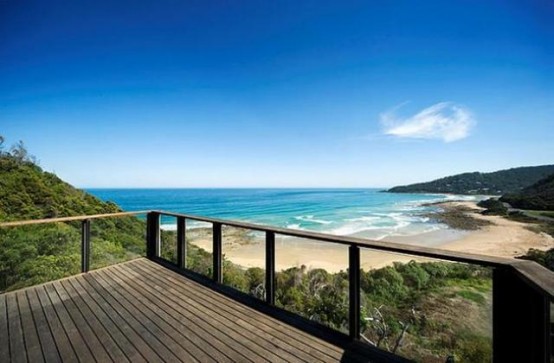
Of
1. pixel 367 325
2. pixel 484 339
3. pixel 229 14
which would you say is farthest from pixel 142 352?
pixel 229 14

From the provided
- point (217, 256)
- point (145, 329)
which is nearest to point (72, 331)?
point (145, 329)

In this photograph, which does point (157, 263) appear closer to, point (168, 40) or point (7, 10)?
point (168, 40)

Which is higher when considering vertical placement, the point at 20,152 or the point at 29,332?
the point at 20,152

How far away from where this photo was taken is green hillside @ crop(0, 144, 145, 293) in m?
4.14

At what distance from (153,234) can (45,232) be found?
236 cm

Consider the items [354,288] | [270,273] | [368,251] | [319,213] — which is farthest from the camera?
[319,213]

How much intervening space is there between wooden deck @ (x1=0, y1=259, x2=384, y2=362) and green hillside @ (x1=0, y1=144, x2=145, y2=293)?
1.14m

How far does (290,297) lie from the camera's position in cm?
463

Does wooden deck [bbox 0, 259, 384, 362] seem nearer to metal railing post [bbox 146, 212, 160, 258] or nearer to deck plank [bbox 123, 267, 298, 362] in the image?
deck plank [bbox 123, 267, 298, 362]

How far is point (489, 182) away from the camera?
4834 centimetres

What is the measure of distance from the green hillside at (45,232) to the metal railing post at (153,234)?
2.63 ft

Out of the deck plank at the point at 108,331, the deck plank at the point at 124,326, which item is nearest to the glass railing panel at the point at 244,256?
the deck plank at the point at 124,326

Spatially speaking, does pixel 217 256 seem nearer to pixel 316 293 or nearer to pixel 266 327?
pixel 266 327

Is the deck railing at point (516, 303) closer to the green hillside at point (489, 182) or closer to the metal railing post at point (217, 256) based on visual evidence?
the metal railing post at point (217, 256)
